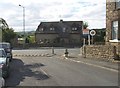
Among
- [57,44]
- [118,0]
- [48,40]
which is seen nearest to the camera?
[118,0]

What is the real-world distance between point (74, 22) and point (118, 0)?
240 ft

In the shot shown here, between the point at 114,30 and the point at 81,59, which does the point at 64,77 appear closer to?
the point at 114,30

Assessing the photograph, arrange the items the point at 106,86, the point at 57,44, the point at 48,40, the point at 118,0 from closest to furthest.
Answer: the point at 106,86 → the point at 118,0 → the point at 57,44 → the point at 48,40

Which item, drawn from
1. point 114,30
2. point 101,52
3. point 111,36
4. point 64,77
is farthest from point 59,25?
point 64,77

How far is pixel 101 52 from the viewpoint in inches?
1151

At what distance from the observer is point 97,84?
44.4 feet

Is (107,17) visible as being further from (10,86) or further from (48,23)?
(48,23)

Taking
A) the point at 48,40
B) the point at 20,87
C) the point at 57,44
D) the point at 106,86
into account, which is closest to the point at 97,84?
the point at 106,86

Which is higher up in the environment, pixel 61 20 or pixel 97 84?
pixel 61 20

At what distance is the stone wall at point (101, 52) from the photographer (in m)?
26.6

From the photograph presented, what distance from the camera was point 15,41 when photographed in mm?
90375

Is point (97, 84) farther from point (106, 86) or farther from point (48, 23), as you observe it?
point (48, 23)

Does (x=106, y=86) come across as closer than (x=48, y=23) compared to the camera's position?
Yes

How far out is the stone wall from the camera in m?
26.6
